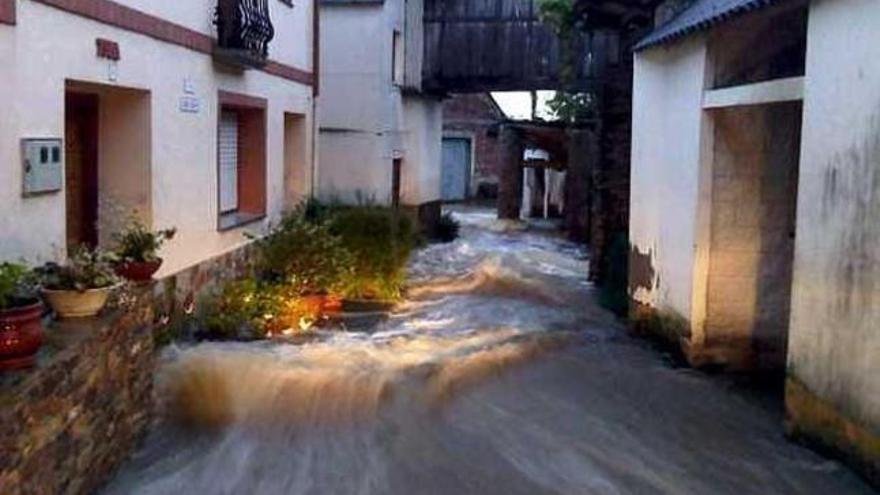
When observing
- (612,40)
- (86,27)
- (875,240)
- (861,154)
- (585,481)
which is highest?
(612,40)

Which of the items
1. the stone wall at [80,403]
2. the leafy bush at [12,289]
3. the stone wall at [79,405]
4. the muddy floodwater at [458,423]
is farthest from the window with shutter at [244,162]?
the leafy bush at [12,289]

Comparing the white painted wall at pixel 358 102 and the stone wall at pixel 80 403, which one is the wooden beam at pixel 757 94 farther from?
the white painted wall at pixel 358 102

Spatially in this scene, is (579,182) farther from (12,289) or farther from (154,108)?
(12,289)

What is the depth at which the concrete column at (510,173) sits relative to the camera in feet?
84.3

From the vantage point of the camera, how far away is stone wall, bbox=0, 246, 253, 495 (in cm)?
442

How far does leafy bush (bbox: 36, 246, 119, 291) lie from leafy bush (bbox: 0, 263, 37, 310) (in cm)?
58

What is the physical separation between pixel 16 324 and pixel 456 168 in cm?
3162

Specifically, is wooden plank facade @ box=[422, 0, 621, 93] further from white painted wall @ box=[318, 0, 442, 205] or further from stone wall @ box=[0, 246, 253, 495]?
stone wall @ box=[0, 246, 253, 495]

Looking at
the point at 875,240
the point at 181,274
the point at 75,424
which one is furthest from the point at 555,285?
the point at 75,424

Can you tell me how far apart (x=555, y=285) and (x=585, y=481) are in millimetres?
9263

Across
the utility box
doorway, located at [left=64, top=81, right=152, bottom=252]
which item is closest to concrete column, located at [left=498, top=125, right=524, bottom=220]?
doorway, located at [left=64, top=81, right=152, bottom=252]

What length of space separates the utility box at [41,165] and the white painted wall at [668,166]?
5.95m

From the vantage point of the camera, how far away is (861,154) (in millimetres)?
6277

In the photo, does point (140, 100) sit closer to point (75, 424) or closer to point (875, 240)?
point (75, 424)
